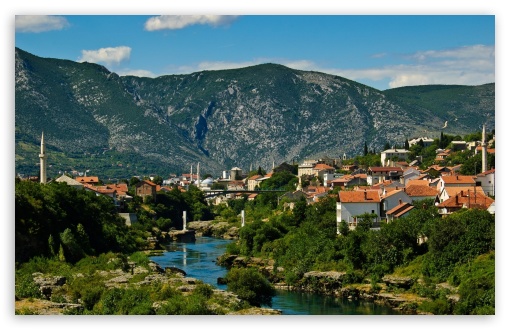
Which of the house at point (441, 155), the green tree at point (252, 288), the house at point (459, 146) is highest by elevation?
the house at point (459, 146)

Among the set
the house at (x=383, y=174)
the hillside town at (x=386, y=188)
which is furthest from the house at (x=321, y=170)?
the house at (x=383, y=174)

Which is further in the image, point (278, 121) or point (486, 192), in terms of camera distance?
point (278, 121)

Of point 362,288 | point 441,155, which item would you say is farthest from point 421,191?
point 441,155

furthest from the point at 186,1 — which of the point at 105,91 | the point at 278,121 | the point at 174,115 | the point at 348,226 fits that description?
the point at 174,115

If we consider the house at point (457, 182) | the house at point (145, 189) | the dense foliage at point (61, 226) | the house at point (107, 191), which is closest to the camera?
the dense foliage at point (61, 226)

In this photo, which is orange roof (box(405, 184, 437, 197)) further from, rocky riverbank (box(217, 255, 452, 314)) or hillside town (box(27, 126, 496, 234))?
rocky riverbank (box(217, 255, 452, 314))

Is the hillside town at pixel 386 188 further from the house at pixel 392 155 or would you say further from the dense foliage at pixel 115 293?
the dense foliage at pixel 115 293

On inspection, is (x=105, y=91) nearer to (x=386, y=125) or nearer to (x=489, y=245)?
(x=386, y=125)
